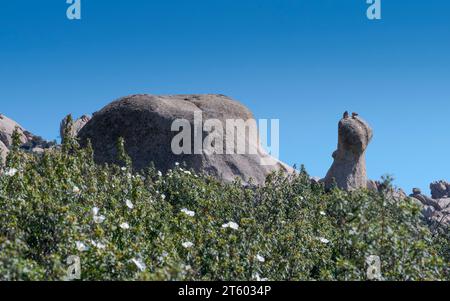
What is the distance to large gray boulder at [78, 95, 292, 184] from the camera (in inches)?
952

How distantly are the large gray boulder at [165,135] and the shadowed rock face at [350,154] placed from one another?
7.40ft

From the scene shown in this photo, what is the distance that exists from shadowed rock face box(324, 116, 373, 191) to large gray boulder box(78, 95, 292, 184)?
88.7 inches

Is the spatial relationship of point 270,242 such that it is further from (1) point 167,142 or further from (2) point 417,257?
(1) point 167,142

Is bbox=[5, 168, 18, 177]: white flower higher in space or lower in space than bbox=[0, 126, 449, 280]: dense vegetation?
higher

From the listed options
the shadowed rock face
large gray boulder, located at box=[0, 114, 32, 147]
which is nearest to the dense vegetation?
the shadowed rock face

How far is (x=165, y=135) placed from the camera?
966 inches

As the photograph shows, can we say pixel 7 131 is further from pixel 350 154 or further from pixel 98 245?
pixel 98 245

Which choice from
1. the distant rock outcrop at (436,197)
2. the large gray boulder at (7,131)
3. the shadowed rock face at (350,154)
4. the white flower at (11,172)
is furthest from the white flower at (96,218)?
the large gray boulder at (7,131)

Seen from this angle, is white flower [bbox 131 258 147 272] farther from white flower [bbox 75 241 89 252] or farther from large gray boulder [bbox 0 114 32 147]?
large gray boulder [bbox 0 114 32 147]

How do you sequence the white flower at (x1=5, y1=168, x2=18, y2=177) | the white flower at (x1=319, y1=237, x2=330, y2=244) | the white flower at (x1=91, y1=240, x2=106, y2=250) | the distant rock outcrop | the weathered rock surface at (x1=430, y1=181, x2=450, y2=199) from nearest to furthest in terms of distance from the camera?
the white flower at (x1=91, y1=240, x2=106, y2=250) < the white flower at (x1=319, y1=237, x2=330, y2=244) < the white flower at (x1=5, y1=168, x2=18, y2=177) < the distant rock outcrop < the weathered rock surface at (x1=430, y1=181, x2=450, y2=199)

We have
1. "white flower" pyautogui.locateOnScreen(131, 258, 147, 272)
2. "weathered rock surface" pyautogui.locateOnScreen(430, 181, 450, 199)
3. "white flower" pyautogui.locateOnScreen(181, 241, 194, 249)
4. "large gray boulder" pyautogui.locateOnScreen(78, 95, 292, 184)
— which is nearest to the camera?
"white flower" pyautogui.locateOnScreen(131, 258, 147, 272)

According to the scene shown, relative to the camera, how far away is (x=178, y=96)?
1094 inches
